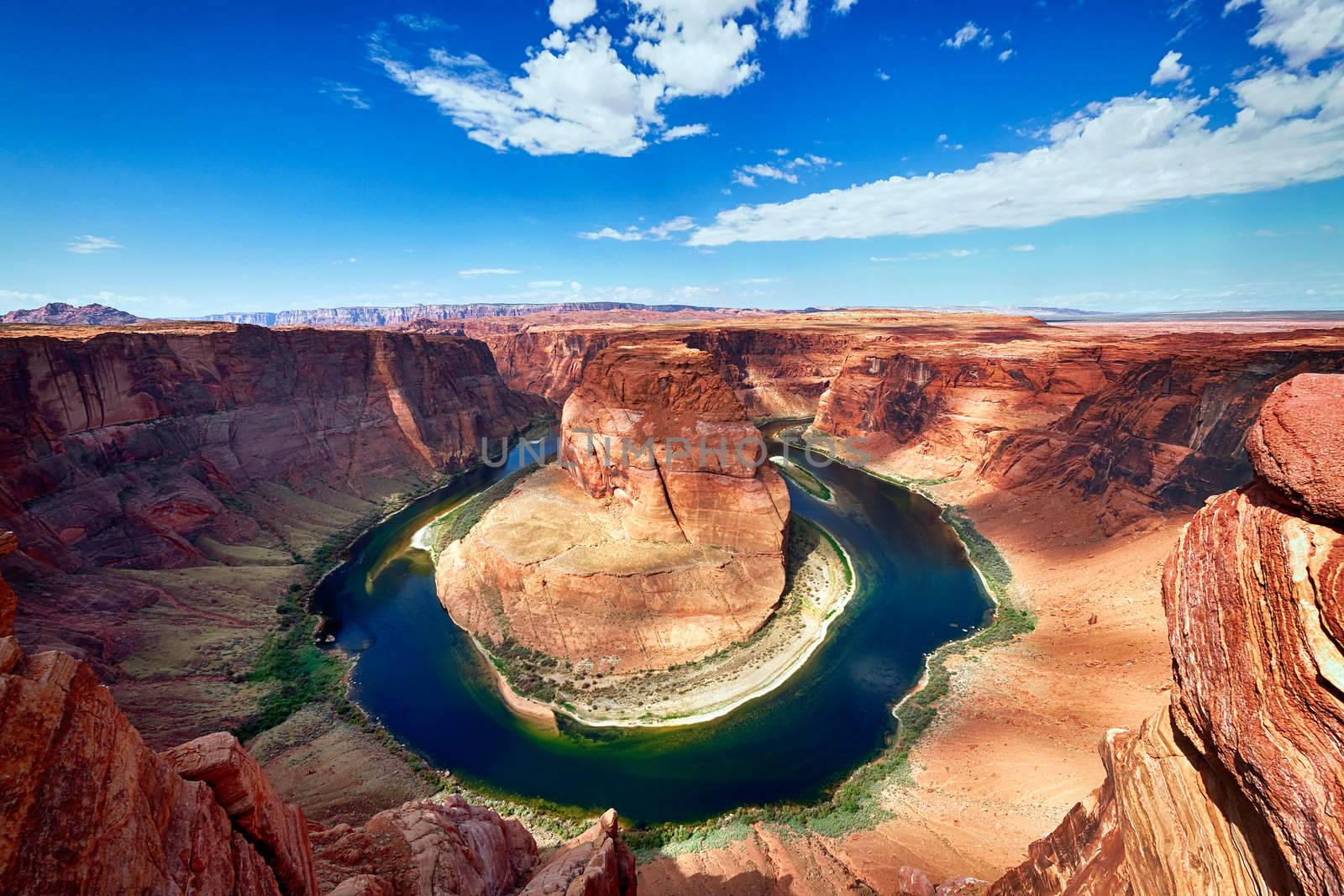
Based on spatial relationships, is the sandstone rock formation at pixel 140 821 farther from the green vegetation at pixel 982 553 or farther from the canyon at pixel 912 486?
the green vegetation at pixel 982 553

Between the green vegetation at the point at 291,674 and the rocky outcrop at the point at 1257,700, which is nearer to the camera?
the rocky outcrop at the point at 1257,700

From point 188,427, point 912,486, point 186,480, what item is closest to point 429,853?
point 186,480

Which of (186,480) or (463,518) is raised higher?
(186,480)

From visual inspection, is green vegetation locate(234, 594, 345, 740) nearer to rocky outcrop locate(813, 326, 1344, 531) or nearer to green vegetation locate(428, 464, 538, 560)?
green vegetation locate(428, 464, 538, 560)

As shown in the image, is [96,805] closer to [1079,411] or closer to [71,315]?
[1079,411]

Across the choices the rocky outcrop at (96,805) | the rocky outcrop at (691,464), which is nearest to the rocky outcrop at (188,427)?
the rocky outcrop at (691,464)

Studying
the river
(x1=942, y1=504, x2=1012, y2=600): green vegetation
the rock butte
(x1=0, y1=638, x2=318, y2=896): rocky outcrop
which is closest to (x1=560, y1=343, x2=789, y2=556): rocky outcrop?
the rock butte
